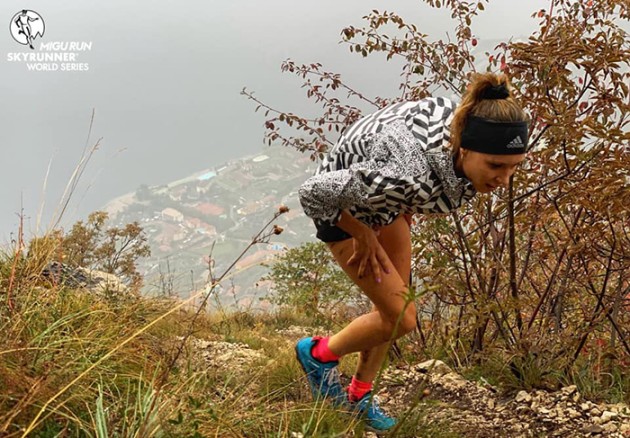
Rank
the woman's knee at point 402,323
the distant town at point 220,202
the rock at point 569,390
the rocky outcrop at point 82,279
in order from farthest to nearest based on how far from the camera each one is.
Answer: the distant town at point 220,202 → the rocky outcrop at point 82,279 → the rock at point 569,390 → the woman's knee at point 402,323

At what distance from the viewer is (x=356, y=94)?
15.6 ft

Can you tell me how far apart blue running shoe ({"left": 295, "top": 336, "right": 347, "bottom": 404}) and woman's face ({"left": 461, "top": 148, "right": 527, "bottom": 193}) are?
1219 millimetres

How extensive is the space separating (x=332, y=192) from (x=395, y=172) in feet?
0.75

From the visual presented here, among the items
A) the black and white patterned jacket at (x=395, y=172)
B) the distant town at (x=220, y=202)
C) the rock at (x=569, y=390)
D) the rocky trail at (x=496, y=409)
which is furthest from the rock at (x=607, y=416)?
the distant town at (x=220, y=202)

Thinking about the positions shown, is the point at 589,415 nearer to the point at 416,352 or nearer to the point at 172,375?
the point at 416,352

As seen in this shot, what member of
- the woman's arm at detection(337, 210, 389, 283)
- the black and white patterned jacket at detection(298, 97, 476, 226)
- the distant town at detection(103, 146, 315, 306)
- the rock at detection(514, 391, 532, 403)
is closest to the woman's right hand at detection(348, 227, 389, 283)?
the woman's arm at detection(337, 210, 389, 283)

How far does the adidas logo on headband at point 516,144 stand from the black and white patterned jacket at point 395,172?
A: 199 millimetres

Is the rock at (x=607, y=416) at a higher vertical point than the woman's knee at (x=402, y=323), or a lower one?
lower

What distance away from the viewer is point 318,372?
10.4 feet

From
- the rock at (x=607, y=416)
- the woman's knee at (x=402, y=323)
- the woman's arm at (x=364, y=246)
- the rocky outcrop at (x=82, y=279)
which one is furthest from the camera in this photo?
the rocky outcrop at (x=82, y=279)

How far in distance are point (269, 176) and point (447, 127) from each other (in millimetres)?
147971

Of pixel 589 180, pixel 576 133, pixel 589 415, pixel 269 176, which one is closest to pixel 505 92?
pixel 576 133

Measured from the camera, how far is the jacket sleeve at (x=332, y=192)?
2.33 meters

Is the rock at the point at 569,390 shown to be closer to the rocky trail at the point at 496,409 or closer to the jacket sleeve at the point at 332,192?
the rocky trail at the point at 496,409
